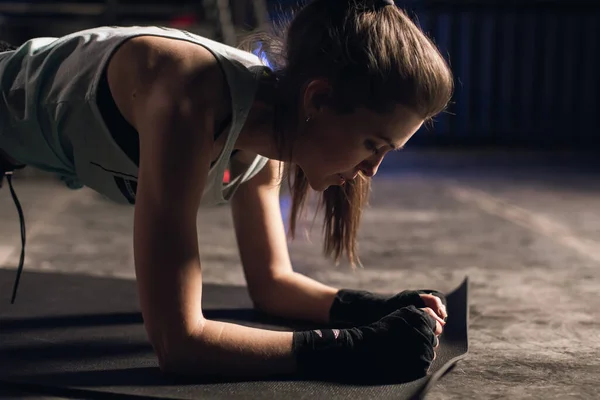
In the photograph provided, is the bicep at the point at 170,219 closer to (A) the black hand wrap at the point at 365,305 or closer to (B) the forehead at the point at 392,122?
(B) the forehead at the point at 392,122

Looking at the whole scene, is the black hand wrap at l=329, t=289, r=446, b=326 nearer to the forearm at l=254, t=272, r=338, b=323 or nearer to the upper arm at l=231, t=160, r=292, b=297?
the forearm at l=254, t=272, r=338, b=323

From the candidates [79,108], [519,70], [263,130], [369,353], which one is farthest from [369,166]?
[519,70]

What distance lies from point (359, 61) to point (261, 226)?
46cm

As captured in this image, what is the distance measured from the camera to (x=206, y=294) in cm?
162

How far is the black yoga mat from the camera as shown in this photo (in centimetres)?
103

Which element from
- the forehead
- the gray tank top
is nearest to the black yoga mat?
the gray tank top

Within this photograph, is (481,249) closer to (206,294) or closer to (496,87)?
(206,294)

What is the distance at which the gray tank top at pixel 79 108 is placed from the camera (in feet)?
3.76

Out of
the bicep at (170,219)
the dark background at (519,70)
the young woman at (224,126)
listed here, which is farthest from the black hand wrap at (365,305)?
the dark background at (519,70)

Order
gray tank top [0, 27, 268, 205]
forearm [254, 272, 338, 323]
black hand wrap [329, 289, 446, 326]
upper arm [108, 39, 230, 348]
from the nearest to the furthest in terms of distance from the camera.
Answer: upper arm [108, 39, 230, 348] < gray tank top [0, 27, 268, 205] < black hand wrap [329, 289, 446, 326] < forearm [254, 272, 338, 323]

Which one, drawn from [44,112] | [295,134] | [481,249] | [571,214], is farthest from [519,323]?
[571,214]

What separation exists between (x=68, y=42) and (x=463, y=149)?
4121mm

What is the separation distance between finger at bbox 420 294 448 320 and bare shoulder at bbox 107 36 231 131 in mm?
424

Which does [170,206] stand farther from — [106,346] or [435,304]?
[435,304]
